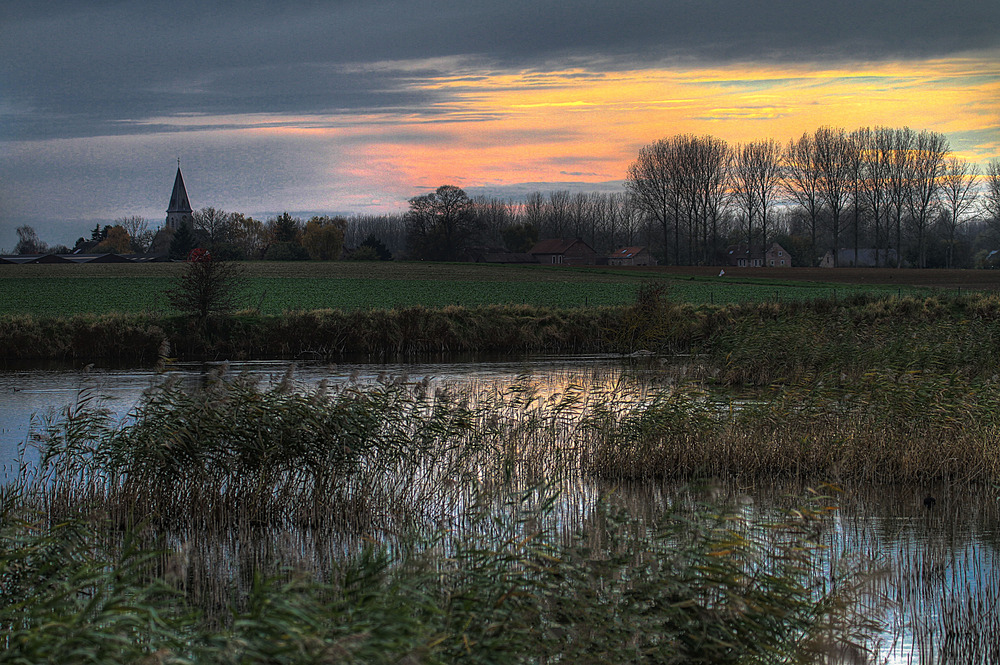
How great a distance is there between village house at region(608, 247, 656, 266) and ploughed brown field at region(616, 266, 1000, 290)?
34.5 metres

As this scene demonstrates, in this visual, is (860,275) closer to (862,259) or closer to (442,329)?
(862,259)

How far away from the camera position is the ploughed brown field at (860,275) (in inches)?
2810

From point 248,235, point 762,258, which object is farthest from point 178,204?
point 762,258

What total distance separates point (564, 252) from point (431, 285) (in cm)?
6395

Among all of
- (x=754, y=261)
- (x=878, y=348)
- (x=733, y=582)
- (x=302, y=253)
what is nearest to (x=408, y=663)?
(x=733, y=582)

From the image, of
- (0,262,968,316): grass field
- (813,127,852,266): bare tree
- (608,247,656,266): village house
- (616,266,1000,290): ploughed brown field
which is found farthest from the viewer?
(608,247,656,266): village house

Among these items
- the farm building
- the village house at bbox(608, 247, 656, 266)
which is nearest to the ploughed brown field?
the farm building

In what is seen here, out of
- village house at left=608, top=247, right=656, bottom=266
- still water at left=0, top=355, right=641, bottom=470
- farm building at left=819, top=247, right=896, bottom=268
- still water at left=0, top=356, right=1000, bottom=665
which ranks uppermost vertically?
village house at left=608, top=247, right=656, bottom=266

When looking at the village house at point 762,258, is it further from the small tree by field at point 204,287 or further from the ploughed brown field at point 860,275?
the small tree by field at point 204,287

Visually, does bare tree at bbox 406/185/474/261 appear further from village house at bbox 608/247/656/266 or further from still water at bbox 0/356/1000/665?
still water at bbox 0/356/1000/665

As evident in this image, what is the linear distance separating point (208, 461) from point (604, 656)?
6613 millimetres

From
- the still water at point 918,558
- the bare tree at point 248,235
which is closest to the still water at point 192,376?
the still water at point 918,558

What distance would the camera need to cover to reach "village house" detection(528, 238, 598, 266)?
400 feet

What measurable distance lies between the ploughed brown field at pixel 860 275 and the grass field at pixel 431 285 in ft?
0.30
